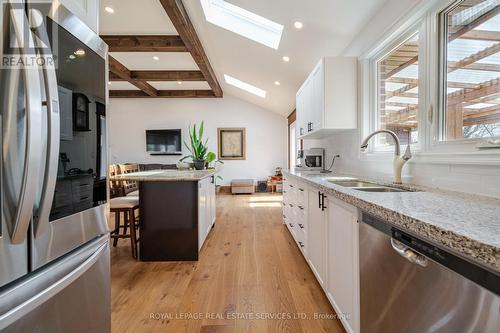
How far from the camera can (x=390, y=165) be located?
6.11 ft

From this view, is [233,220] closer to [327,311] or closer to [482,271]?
[327,311]

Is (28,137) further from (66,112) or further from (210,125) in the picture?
(210,125)

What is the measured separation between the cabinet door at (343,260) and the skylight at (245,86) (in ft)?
15.6

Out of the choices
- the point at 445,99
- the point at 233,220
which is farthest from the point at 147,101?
the point at 445,99

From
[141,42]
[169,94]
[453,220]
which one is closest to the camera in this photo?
[453,220]

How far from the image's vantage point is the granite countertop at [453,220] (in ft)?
1.73

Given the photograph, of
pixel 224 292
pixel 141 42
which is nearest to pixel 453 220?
pixel 224 292

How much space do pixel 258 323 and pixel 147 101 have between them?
742 centimetres

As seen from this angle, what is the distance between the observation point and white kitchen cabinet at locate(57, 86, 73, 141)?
2.35ft

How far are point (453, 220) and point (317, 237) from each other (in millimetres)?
1153

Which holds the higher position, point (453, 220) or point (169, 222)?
point (453, 220)

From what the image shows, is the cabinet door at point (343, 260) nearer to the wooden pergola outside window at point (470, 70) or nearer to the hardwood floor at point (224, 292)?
the hardwood floor at point (224, 292)

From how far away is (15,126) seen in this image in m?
0.57

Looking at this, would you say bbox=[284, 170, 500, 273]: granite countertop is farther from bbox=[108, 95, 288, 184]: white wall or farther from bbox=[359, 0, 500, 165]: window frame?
bbox=[108, 95, 288, 184]: white wall
